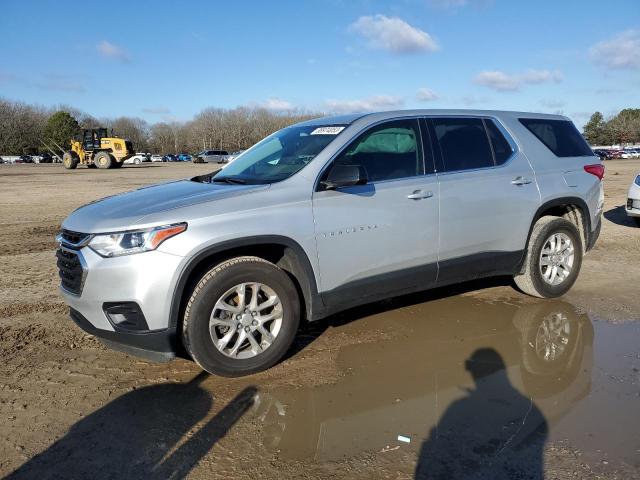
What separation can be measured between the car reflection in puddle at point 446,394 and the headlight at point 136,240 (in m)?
1.22

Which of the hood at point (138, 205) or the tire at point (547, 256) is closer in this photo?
the hood at point (138, 205)

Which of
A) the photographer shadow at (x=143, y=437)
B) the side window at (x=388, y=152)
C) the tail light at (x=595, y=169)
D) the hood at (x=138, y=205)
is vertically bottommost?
the photographer shadow at (x=143, y=437)

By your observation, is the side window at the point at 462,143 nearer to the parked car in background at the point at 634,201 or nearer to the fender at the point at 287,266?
the fender at the point at 287,266

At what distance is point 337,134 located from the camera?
13.5 feet

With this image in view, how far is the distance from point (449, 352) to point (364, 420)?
1232mm

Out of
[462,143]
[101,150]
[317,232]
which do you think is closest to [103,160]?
[101,150]

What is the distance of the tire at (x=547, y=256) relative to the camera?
5.04m

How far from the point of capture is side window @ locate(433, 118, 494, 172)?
452 centimetres

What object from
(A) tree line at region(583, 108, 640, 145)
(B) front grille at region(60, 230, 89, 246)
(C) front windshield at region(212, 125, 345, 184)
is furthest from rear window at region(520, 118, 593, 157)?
(A) tree line at region(583, 108, 640, 145)

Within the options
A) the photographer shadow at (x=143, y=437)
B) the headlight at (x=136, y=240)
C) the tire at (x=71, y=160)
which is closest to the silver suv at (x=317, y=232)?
the headlight at (x=136, y=240)

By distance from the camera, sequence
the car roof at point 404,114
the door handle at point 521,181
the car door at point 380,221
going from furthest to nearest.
A: the door handle at point 521,181, the car roof at point 404,114, the car door at point 380,221

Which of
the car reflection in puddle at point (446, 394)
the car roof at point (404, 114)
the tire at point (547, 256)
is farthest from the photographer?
the tire at point (547, 256)

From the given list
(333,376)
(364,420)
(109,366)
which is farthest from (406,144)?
(109,366)

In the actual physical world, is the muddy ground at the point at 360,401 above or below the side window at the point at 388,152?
below
